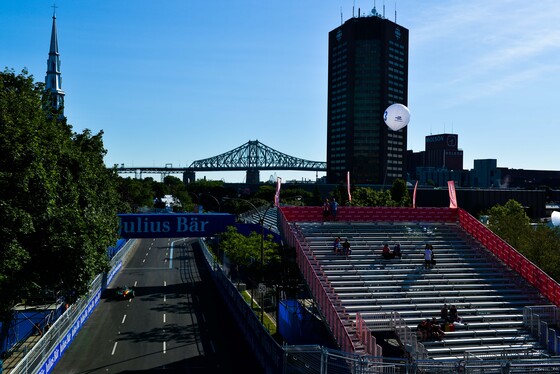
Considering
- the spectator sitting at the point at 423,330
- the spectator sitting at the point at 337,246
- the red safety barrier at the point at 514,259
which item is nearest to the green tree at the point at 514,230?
the red safety barrier at the point at 514,259

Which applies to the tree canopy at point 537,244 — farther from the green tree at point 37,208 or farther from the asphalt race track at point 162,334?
the green tree at point 37,208

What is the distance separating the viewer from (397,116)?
3747 cm

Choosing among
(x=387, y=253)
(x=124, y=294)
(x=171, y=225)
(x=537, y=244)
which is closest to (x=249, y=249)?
(x=387, y=253)

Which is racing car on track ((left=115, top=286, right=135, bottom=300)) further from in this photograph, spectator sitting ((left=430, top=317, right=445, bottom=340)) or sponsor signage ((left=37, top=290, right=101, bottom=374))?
spectator sitting ((left=430, top=317, right=445, bottom=340))

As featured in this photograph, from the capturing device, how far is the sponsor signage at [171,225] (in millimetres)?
45688

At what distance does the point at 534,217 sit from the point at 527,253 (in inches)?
3491

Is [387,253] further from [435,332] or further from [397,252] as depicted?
[435,332]

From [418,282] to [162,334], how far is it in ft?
50.1

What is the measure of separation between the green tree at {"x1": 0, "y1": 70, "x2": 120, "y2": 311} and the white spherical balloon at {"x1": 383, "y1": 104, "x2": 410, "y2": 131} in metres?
21.5

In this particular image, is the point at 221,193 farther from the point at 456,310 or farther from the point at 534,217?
the point at 456,310

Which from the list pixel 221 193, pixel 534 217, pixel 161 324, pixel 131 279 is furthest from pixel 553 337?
pixel 221 193

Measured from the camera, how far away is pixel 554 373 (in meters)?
17.9

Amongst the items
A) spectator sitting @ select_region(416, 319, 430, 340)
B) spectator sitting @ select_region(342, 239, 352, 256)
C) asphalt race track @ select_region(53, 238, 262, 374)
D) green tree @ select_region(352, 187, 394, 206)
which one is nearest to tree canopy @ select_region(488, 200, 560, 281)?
spectator sitting @ select_region(342, 239, 352, 256)

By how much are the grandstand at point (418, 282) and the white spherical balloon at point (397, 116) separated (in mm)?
6078
